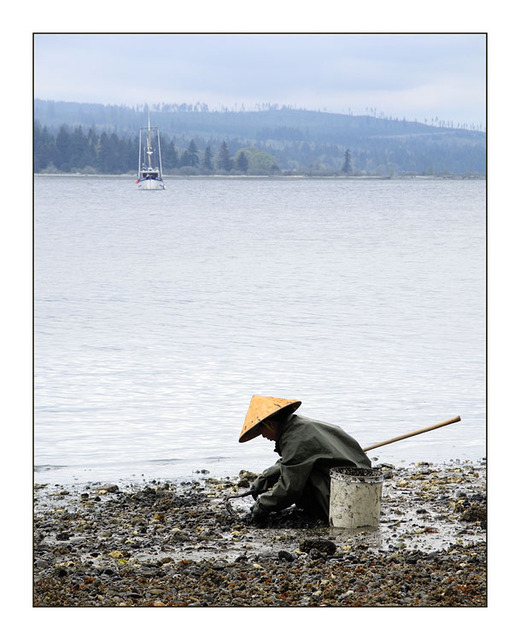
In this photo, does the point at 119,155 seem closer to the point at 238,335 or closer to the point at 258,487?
the point at 238,335

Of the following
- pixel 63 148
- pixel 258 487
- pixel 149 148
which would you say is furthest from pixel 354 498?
pixel 149 148

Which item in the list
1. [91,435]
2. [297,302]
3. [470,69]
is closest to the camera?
[91,435]

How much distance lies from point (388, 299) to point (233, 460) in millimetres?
12622

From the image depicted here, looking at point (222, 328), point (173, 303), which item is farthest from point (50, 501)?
point (173, 303)

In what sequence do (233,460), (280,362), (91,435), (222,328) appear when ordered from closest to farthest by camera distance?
(233,460), (91,435), (280,362), (222,328)

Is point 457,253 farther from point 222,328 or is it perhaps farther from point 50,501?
point 50,501

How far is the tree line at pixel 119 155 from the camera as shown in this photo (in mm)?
18391

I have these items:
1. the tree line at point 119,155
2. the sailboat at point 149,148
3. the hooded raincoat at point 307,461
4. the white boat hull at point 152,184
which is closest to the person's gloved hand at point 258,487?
the hooded raincoat at point 307,461

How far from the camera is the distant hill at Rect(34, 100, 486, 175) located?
2105 cm

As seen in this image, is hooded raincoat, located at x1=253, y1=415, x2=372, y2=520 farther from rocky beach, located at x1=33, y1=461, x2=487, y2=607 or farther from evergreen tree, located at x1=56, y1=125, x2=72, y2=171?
evergreen tree, located at x1=56, y1=125, x2=72, y2=171

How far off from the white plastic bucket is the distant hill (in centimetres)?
1328

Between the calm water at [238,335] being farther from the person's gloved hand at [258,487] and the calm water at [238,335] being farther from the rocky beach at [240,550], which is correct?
the person's gloved hand at [258,487]

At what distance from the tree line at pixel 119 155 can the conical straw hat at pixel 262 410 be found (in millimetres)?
10251

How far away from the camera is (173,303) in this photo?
69.8 feet
